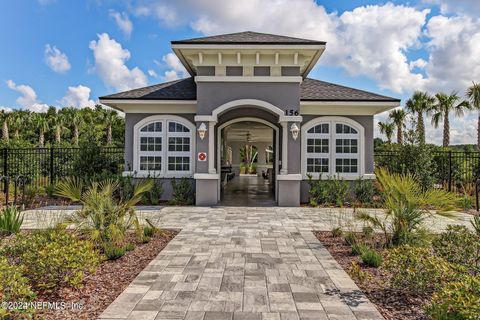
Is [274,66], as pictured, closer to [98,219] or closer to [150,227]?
[150,227]

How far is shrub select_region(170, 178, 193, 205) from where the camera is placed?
472 inches

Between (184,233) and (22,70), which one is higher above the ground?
(22,70)

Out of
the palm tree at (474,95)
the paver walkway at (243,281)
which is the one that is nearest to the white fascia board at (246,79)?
the paver walkway at (243,281)

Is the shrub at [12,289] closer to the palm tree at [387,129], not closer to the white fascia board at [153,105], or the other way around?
the white fascia board at [153,105]

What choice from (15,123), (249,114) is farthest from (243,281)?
(15,123)

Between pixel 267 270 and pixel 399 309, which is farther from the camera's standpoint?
pixel 267 270

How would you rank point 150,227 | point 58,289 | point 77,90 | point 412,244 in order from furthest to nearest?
point 77,90 < point 150,227 < point 412,244 < point 58,289

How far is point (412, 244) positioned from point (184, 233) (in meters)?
4.77

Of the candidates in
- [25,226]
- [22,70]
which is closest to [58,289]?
[25,226]

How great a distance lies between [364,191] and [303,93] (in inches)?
176

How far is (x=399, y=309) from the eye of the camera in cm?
390

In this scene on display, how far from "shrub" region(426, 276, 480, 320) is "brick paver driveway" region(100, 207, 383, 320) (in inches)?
25.6

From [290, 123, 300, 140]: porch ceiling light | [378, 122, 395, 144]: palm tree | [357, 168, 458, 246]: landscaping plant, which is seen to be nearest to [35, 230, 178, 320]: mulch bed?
[357, 168, 458, 246]: landscaping plant

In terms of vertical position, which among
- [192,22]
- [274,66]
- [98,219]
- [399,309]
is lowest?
[399,309]
